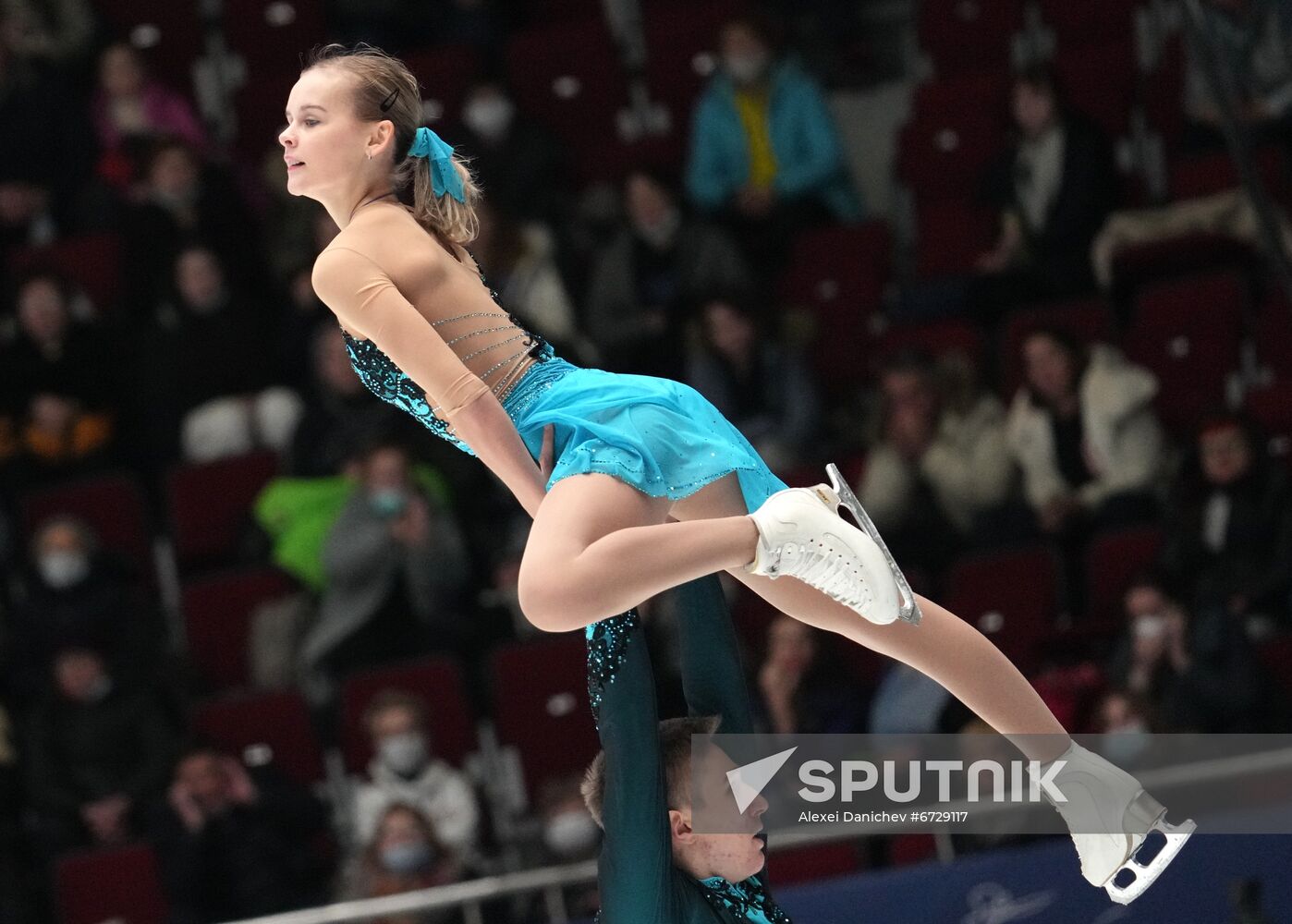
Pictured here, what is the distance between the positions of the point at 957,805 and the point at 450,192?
8.04 feet

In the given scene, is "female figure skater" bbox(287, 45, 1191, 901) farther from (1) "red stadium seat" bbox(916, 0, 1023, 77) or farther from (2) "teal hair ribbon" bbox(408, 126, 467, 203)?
(1) "red stadium seat" bbox(916, 0, 1023, 77)

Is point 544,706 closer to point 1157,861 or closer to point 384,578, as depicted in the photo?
point 384,578

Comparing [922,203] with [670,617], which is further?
[922,203]

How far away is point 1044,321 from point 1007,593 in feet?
3.59

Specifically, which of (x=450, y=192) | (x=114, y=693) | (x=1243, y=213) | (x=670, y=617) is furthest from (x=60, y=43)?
(x=450, y=192)

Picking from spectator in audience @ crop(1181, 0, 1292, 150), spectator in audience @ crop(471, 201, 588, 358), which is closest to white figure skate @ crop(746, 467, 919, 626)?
spectator in audience @ crop(1181, 0, 1292, 150)

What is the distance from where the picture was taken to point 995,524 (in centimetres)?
743

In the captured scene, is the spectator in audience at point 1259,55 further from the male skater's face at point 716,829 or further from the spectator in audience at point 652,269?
the male skater's face at point 716,829

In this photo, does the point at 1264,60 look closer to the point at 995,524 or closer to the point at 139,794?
the point at 995,524

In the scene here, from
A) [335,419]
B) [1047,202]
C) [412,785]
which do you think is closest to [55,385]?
[335,419]

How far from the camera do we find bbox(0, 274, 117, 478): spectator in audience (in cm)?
790

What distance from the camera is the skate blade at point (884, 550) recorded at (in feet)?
12.8

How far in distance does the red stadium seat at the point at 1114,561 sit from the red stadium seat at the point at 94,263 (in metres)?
3.86

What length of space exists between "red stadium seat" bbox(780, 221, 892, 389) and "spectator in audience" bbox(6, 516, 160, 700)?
107 inches
